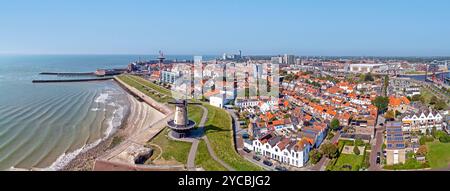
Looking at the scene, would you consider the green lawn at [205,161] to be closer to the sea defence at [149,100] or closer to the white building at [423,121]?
the sea defence at [149,100]

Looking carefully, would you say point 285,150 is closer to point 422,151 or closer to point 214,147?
point 214,147

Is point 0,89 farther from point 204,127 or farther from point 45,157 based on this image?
point 204,127

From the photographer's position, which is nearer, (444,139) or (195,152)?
(195,152)

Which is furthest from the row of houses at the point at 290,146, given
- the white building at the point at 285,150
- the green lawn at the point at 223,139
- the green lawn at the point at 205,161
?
the green lawn at the point at 205,161

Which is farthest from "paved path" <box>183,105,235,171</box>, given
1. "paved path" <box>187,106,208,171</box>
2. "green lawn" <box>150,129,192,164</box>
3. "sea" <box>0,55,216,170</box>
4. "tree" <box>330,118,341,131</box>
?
"tree" <box>330,118,341,131</box>

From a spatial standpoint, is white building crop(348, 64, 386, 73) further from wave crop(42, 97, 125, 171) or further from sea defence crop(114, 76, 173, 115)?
wave crop(42, 97, 125, 171)

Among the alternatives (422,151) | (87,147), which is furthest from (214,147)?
(422,151)
